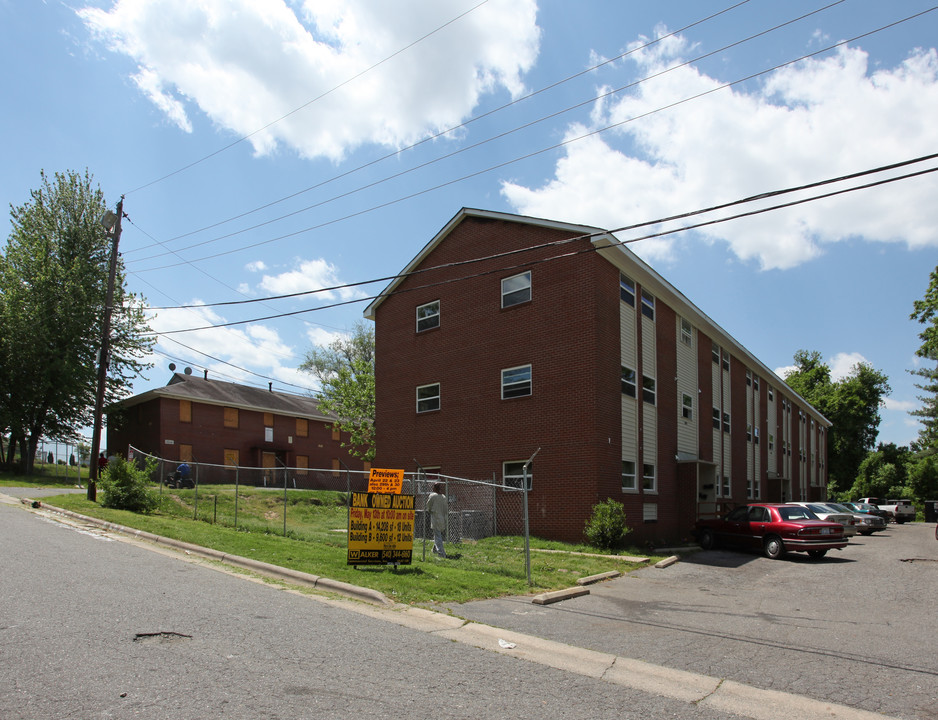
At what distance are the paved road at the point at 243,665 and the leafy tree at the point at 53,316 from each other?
3236 cm

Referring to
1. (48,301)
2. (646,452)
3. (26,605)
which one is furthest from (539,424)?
(48,301)

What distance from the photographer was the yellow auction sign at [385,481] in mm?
14016

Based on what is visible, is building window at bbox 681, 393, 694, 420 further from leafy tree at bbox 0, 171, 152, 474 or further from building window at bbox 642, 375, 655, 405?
leafy tree at bbox 0, 171, 152, 474

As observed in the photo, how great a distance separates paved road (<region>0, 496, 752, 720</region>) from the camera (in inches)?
198

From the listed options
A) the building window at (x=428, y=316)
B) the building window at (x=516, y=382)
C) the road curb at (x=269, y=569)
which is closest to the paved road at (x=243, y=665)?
the road curb at (x=269, y=569)

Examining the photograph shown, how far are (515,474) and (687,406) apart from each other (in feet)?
30.0

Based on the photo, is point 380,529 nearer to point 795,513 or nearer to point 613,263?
point 613,263

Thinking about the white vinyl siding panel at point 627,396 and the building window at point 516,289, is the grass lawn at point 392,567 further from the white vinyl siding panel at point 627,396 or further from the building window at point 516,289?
the building window at point 516,289

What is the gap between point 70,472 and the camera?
3922 cm

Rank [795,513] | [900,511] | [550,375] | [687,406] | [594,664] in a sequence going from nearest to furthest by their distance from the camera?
[594,664], [795,513], [550,375], [687,406], [900,511]

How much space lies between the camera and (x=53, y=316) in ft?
121

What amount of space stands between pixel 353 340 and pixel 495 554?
45465mm

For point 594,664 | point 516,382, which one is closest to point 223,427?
point 516,382

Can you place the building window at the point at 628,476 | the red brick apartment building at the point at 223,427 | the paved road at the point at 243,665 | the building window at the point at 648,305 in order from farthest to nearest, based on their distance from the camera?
the red brick apartment building at the point at 223,427 → the building window at the point at 648,305 → the building window at the point at 628,476 → the paved road at the point at 243,665
